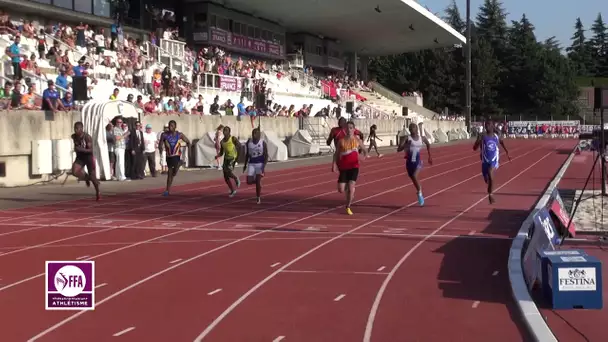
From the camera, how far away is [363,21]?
6431 cm

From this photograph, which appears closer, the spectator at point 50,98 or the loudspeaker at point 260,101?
the spectator at point 50,98

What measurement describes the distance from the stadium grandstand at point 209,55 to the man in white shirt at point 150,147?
1.15m

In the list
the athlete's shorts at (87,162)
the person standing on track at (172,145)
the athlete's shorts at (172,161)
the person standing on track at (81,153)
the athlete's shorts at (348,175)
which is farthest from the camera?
the athlete's shorts at (172,161)

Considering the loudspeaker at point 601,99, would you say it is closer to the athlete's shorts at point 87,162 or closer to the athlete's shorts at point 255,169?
the athlete's shorts at point 255,169

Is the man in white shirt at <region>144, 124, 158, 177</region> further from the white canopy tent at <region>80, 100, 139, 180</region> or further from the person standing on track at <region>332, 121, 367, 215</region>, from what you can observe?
the person standing on track at <region>332, 121, 367, 215</region>

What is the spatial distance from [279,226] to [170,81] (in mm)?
20025

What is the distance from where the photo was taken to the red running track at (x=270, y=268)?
6.80m

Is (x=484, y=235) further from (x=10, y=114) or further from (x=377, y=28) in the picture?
(x=377, y=28)

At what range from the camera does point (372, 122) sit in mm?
49875

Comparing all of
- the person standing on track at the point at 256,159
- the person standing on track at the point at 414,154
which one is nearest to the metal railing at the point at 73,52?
the person standing on track at the point at 256,159

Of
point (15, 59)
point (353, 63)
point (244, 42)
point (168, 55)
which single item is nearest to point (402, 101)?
point (353, 63)

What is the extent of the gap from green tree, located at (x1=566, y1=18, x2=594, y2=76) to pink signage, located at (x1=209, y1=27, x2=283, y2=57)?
272 ft

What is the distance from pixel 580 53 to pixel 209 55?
119987 millimetres

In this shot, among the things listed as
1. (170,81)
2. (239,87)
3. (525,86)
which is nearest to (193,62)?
(239,87)
